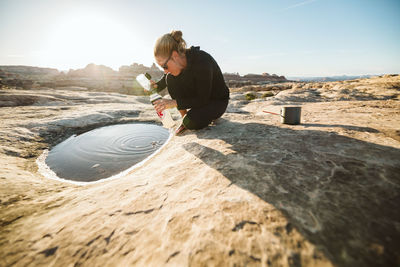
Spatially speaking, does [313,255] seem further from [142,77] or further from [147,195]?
[142,77]

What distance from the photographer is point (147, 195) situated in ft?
4.73

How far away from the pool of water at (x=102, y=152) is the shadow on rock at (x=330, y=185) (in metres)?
1.38

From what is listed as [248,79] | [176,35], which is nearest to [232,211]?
[176,35]

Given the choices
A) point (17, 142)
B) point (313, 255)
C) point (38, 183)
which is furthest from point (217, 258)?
point (17, 142)

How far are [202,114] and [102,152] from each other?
7.02 feet

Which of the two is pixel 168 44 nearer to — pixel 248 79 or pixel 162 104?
pixel 162 104

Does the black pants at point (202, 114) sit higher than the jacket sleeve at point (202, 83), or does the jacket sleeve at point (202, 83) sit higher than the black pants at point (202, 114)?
the jacket sleeve at point (202, 83)

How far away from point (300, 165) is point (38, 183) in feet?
9.84

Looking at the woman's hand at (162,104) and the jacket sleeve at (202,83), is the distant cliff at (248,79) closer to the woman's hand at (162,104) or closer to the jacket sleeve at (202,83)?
Result: the jacket sleeve at (202,83)

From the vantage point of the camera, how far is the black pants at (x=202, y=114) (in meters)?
2.89

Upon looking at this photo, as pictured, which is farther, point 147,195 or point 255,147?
point 255,147

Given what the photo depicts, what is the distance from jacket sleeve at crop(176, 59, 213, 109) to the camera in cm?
251

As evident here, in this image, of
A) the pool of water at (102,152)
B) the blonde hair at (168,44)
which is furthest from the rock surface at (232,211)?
the blonde hair at (168,44)

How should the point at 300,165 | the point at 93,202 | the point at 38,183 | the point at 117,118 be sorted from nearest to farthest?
the point at 93,202 < the point at 300,165 < the point at 38,183 < the point at 117,118
